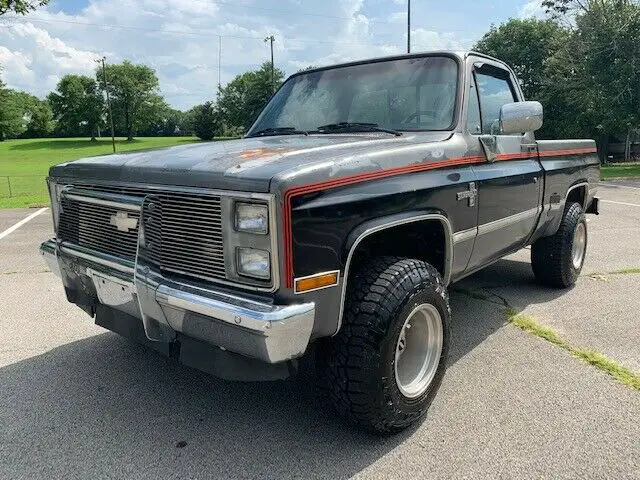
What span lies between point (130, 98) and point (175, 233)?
9363 cm

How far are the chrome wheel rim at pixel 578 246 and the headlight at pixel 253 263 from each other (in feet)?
13.0

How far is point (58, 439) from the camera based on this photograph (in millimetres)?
2818

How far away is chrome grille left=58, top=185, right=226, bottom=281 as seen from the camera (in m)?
2.44

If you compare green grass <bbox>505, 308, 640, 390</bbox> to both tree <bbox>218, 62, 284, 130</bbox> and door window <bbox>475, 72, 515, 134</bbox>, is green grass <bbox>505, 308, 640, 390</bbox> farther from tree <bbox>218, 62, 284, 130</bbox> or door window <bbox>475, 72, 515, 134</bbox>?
tree <bbox>218, 62, 284, 130</bbox>

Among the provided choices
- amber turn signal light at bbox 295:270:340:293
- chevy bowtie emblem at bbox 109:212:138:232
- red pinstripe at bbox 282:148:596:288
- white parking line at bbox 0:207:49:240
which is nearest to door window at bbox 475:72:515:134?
red pinstripe at bbox 282:148:596:288

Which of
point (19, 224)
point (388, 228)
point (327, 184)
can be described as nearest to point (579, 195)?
point (388, 228)

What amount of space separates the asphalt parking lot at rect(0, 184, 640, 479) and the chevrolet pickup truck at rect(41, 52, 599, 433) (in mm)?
277

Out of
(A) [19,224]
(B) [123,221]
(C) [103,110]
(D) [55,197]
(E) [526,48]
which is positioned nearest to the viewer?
(B) [123,221]

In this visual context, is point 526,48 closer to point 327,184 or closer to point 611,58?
point 611,58

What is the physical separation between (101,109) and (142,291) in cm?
9401

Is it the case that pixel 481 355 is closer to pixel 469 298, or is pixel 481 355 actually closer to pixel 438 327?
pixel 438 327

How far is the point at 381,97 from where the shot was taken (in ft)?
12.4

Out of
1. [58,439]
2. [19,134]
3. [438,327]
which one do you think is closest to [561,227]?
[438,327]

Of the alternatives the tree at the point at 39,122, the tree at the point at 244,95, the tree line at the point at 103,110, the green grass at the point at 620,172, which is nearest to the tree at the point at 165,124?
the tree line at the point at 103,110
